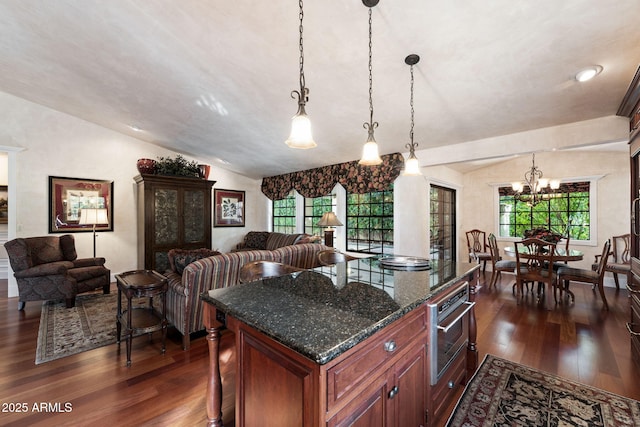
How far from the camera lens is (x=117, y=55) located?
286 cm

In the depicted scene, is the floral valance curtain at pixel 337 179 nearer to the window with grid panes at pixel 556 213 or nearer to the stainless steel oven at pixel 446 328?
the stainless steel oven at pixel 446 328

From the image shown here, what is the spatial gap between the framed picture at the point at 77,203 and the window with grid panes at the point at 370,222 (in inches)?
174

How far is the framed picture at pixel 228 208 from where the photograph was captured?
21.7 ft

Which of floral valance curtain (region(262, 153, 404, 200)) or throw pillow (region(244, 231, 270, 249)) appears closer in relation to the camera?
floral valance curtain (region(262, 153, 404, 200))

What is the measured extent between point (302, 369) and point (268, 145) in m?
4.37

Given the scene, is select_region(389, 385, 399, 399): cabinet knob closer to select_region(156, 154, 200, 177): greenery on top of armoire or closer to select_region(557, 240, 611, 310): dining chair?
select_region(557, 240, 611, 310): dining chair

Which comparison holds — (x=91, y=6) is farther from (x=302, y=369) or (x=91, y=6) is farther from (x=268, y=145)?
(x=302, y=369)

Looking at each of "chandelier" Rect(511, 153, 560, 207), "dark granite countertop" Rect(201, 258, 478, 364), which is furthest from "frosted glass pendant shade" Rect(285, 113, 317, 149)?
"chandelier" Rect(511, 153, 560, 207)

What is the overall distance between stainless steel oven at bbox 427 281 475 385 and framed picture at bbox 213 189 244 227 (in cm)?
586

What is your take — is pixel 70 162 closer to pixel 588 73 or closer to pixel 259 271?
pixel 259 271

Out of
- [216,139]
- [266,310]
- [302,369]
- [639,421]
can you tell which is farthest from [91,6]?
[639,421]

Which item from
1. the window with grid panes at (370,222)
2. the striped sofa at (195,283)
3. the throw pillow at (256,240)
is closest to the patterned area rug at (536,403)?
the striped sofa at (195,283)

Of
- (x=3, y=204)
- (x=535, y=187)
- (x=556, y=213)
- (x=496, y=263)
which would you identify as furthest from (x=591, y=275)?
(x=3, y=204)

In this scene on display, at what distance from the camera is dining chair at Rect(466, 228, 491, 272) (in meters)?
5.38
